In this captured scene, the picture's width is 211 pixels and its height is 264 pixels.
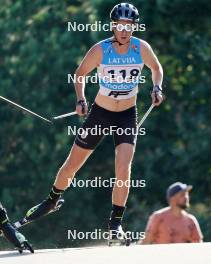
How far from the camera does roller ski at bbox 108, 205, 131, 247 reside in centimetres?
1262

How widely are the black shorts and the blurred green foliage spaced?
38.4 ft

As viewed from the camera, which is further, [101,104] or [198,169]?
[198,169]

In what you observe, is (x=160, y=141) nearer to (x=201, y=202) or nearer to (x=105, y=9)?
(x=201, y=202)

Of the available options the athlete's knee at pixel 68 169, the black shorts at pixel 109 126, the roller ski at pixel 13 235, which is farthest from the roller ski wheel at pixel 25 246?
the black shorts at pixel 109 126

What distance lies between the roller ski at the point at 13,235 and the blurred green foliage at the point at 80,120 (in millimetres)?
12324

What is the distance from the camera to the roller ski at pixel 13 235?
12070 millimetres

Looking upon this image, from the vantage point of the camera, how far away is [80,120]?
2550 cm

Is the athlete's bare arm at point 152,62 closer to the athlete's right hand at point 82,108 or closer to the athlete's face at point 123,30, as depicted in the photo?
the athlete's face at point 123,30

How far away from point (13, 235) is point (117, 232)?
104 centimetres

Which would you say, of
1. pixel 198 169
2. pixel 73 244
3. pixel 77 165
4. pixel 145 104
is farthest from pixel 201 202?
pixel 77 165

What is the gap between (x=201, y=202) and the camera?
26297 millimetres

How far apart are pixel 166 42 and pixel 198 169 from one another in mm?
2545

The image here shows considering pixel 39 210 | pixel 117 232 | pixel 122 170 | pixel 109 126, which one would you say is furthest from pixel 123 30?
pixel 39 210

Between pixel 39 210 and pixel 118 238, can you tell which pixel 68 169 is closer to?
pixel 39 210
